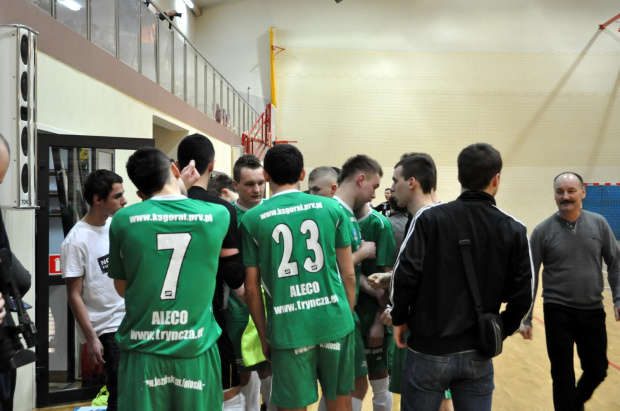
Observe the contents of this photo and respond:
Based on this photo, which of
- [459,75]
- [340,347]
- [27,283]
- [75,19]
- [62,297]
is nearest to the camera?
[27,283]

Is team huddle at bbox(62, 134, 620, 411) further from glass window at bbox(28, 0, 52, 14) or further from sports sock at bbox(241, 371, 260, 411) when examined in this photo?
glass window at bbox(28, 0, 52, 14)

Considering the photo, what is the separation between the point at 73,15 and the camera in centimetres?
554

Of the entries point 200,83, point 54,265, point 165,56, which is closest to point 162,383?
point 54,265

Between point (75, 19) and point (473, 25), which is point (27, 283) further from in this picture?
point (473, 25)

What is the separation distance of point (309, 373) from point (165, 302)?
0.80 m

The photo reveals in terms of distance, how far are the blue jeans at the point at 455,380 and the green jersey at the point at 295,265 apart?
44 cm

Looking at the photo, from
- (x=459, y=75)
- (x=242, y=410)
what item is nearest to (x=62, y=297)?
(x=242, y=410)

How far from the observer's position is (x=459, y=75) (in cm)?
1702

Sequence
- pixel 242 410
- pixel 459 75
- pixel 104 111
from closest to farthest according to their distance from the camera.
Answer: pixel 242 410 → pixel 104 111 → pixel 459 75

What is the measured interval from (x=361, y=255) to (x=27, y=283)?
1.67 metres

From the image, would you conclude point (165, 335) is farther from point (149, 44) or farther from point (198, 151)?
point (149, 44)

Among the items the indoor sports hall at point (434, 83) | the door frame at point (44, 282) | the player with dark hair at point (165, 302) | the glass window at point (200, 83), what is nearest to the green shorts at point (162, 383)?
the player with dark hair at point (165, 302)

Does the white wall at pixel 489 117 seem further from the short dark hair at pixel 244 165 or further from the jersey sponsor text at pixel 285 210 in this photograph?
the jersey sponsor text at pixel 285 210

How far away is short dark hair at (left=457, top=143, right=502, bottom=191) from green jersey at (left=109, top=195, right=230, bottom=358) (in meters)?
1.14
